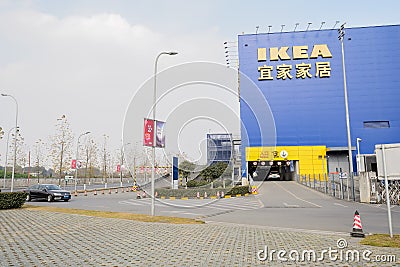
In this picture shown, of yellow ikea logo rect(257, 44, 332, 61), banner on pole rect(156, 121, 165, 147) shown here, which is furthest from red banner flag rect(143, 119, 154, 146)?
yellow ikea logo rect(257, 44, 332, 61)

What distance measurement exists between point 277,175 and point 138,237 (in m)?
46.5

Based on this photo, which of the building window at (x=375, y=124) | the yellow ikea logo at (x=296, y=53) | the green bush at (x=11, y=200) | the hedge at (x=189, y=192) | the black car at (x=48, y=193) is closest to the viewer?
the green bush at (x=11, y=200)

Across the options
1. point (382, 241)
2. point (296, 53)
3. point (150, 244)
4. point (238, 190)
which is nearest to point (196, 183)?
point (238, 190)

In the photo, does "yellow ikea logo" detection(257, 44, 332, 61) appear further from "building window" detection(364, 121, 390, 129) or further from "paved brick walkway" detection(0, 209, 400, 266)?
"paved brick walkway" detection(0, 209, 400, 266)

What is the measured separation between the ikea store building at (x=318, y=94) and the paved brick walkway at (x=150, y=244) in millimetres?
36347

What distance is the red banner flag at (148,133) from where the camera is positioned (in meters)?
14.1

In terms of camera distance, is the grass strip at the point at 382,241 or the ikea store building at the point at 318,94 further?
the ikea store building at the point at 318,94

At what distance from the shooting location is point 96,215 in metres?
Result: 14.7

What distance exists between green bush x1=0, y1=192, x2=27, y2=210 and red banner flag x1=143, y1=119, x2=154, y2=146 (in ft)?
30.4

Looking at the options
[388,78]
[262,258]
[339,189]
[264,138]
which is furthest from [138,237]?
[388,78]

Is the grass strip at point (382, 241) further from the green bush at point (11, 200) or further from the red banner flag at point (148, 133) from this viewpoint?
the green bush at point (11, 200)
